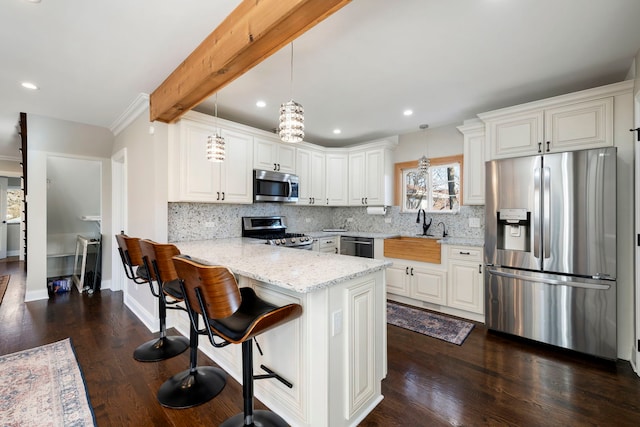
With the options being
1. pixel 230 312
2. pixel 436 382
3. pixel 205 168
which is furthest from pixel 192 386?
pixel 205 168

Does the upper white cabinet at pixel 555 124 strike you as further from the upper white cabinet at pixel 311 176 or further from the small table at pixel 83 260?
the small table at pixel 83 260

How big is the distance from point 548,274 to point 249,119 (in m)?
3.96

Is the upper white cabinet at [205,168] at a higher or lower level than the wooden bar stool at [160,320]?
higher

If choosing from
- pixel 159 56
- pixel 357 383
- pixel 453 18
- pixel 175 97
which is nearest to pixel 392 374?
pixel 357 383

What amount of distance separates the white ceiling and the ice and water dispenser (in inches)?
52.2

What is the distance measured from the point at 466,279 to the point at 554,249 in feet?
3.17

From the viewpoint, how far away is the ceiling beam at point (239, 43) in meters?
1.41

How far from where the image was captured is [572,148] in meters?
2.75

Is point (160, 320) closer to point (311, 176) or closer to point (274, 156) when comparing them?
point (274, 156)

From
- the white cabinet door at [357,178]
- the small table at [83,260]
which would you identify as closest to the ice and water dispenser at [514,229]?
the white cabinet door at [357,178]

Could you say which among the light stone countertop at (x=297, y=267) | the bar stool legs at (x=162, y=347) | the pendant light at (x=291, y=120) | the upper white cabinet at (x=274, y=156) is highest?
the upper white cabinet at (x=274, y=156)

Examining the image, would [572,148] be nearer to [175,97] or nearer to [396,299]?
[396,299]

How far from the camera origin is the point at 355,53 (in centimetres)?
225

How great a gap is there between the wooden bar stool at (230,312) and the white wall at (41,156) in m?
3.98
